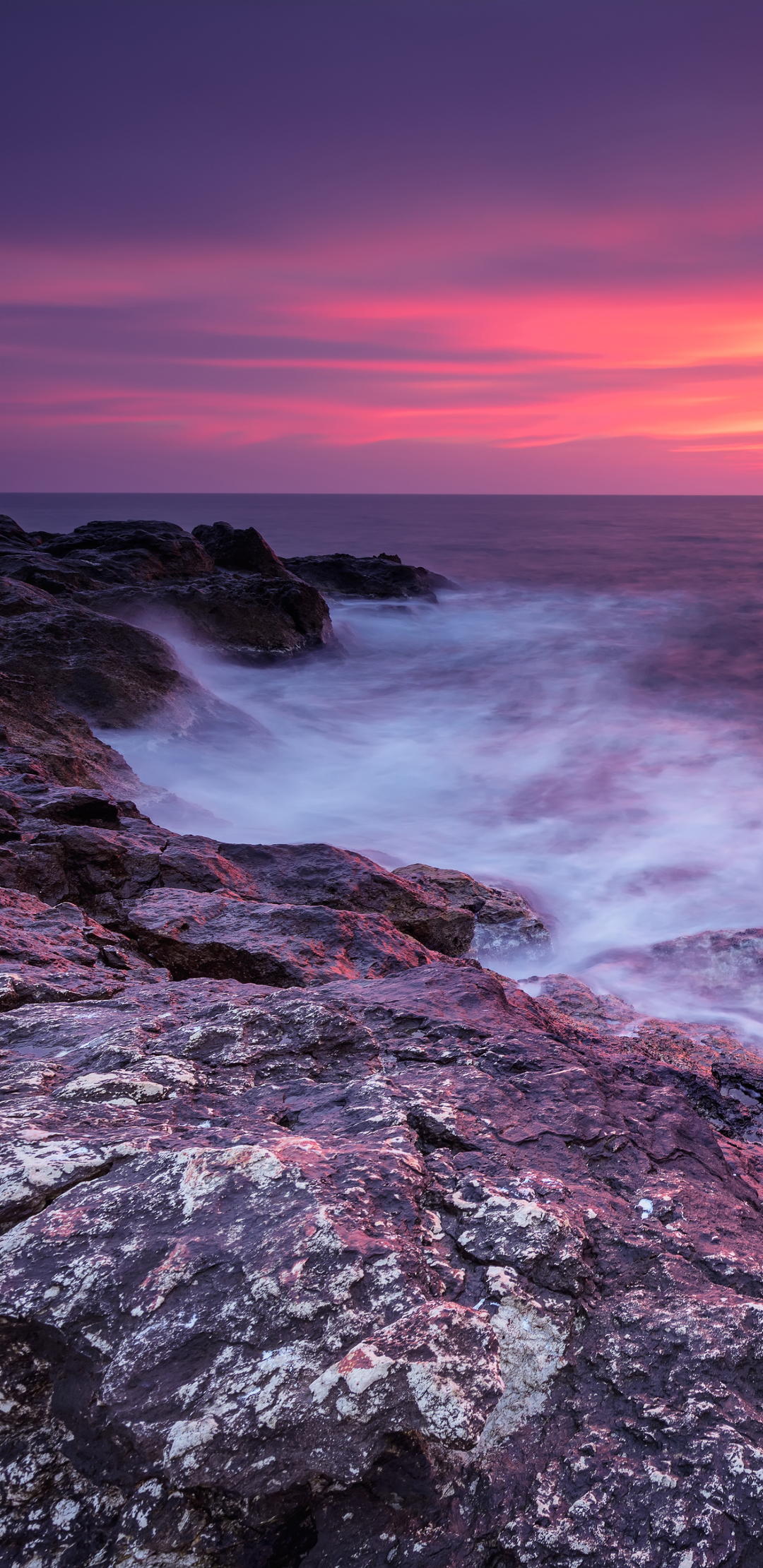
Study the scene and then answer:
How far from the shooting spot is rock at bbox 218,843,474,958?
455 cm

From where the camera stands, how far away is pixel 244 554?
16578 mm

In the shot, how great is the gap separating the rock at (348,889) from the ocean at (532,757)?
1.34 m

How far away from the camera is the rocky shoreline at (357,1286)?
113cm

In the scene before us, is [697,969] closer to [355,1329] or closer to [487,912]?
[487,912]

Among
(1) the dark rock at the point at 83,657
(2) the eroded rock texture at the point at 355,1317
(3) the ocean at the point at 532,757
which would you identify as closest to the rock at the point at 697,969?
(3) the ocean at the point at 532,757

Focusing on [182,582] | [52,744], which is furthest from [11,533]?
[52,744]

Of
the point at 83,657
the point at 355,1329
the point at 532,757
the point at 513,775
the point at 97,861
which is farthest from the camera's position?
the point at 532,757

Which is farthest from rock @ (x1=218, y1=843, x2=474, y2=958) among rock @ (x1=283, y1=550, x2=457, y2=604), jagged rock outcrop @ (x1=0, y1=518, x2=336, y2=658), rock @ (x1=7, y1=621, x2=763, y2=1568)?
rock @ (x1=283, y1=550, x2=457, y2=604)

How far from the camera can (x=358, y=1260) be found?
1.34 m

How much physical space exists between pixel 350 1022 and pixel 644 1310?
101 cm

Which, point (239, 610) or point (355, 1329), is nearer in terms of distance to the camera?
point (355, 1329)

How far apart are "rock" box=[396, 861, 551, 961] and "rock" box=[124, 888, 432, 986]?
2090 mm

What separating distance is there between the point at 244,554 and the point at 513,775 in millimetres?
7893

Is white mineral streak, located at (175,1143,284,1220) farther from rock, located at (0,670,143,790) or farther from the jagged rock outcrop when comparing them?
the jagged rock outcrop
